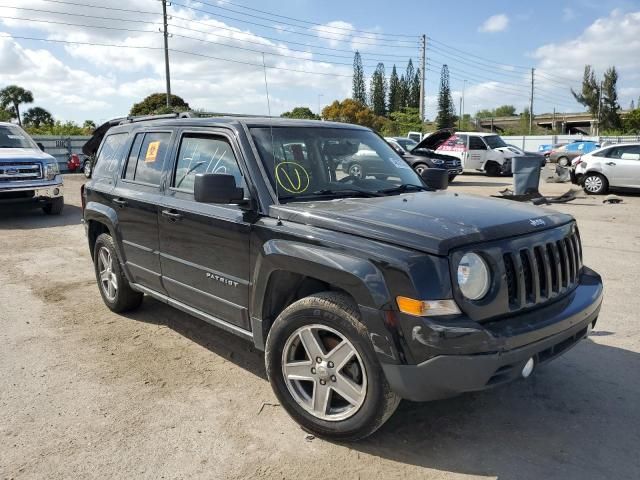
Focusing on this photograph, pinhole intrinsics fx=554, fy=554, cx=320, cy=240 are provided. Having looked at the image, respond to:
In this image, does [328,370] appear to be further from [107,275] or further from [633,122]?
[633,122]

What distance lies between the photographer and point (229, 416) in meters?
3.56

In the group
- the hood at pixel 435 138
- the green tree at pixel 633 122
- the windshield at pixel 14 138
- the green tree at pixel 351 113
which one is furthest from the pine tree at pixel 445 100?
the windshield at pixel 14 138

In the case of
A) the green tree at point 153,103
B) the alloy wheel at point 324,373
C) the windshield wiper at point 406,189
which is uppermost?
the green tree at point 153,103

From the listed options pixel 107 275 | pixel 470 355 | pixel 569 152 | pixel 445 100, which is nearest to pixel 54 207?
pixel 107 275

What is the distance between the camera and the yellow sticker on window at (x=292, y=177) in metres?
3.75

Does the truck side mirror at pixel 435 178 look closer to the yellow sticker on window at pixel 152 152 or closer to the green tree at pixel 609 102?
the yellow sticker on window at pixel 152 152

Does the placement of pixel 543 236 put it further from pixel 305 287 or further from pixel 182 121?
pixel 182 121

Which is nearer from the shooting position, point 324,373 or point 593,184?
point 324,373

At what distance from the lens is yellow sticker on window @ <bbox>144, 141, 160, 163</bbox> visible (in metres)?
4.69

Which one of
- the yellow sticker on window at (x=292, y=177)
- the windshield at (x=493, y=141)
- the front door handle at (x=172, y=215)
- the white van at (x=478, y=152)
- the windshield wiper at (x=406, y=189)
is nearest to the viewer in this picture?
the yellow sticker on window at (x=292, y=177)

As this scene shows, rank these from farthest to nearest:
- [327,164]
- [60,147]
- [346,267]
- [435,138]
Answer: [60,147] → [435,138] → [327,164] → [346,267]

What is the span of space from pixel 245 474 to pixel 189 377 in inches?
52.7

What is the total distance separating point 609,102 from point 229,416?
9277 centimetres

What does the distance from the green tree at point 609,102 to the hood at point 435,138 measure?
7487 cm
